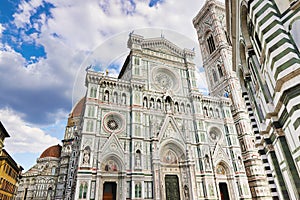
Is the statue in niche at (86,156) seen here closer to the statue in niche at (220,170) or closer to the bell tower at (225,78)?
the statue in niche at (220,170)

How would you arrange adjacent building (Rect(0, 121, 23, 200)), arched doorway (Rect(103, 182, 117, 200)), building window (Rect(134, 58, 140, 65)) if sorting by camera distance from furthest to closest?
building window (Rect(134, 58, 140, 65)), adjacent building (Rect(0, 121, 23, 200)), arched doorway (Rect(103, 182, 117, 200))

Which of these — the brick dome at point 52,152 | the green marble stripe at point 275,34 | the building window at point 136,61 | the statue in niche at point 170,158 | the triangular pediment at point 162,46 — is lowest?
the green marble stripe at point 275,34

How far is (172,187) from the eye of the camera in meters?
19.2

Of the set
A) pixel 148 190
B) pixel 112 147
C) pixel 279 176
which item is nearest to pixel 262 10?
pixel 279 176

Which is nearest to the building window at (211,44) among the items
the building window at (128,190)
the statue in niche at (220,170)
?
the statue in niche at (220,170)

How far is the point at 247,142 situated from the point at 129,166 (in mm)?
16535

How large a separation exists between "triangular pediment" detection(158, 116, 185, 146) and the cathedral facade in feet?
0.35

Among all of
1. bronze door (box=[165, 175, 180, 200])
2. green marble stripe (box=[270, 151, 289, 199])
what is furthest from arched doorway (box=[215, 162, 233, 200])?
green marble stripe (box=[270, 151, 289, 199])

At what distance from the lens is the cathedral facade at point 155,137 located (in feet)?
55.8

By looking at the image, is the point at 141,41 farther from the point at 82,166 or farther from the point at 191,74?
the point at 82,166

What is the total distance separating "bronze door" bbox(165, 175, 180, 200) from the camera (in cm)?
1859

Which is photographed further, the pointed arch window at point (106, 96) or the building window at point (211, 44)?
the building window at point (211, 44)

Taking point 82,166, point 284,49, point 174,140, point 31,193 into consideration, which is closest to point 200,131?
point 174,140

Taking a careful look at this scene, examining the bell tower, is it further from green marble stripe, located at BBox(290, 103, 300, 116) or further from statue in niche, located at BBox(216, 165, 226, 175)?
green marble stripe, located at BBox(290, 103, 300, 116)
